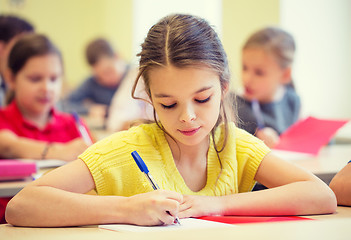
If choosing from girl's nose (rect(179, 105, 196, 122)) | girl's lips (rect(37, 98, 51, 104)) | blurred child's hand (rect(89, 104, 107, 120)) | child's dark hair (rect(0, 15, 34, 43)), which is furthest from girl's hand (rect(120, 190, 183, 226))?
blurred child's hand (rect(89, 104, 107, 120))

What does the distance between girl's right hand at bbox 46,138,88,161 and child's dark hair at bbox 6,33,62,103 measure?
1.51 feet

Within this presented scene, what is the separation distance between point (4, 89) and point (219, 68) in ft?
7.27

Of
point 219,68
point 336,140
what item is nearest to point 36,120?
point 219,68

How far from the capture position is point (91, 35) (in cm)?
739

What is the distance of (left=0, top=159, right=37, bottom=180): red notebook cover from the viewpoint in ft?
4.81

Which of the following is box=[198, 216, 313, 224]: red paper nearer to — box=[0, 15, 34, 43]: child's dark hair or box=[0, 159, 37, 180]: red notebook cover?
box=[0, 159, 37, 180]: red notebook cover

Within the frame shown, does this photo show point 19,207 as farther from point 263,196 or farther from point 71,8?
point 71,8

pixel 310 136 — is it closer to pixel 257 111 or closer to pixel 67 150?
pixel 257 111

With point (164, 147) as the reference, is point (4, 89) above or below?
below

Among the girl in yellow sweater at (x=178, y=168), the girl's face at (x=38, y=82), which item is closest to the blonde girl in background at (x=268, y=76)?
the girl's face at (x=38, y=82)

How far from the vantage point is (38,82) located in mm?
2176

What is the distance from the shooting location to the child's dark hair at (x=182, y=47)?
1079 millimetres

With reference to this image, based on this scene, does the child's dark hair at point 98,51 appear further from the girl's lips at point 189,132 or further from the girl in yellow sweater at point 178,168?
the girl's lips at point 189,132

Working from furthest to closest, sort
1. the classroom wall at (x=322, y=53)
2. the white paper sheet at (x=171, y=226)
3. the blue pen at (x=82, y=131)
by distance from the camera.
Result: the classroom wall at (x=322, y=53) < the blue pen at (x=82, y=131) < the white paper sheet at (x=171, y=226)
